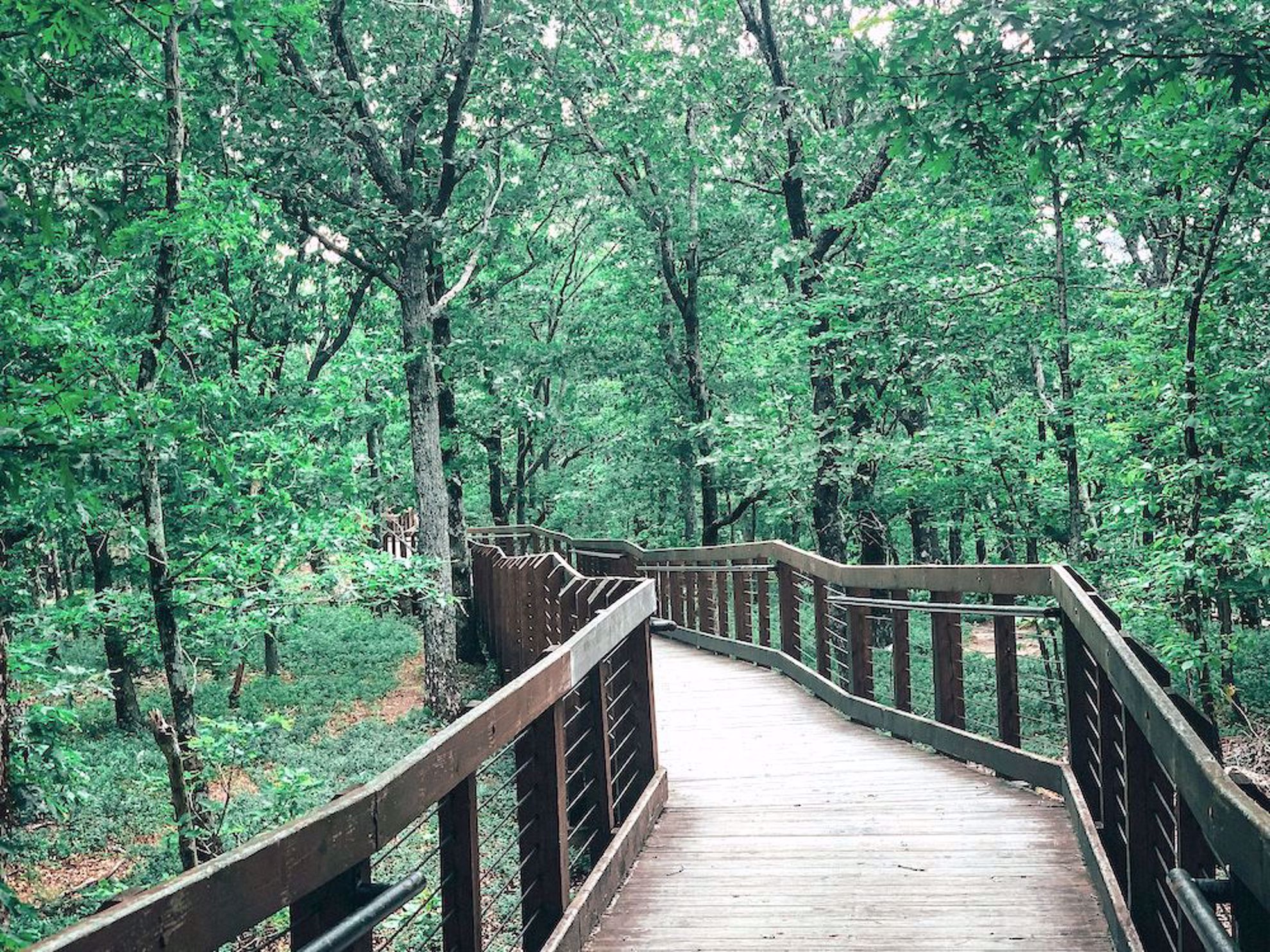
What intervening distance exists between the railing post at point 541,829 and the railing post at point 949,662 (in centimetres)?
334

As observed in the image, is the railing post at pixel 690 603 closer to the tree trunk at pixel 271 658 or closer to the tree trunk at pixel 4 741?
the tree trunk at pixel 271 658

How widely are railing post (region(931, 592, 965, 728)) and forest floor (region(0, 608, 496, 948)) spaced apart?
367 centimetres

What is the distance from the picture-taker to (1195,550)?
1016cm

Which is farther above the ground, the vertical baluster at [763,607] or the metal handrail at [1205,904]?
the metal handrail at [1205,904]

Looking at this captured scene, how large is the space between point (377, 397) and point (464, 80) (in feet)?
14.0

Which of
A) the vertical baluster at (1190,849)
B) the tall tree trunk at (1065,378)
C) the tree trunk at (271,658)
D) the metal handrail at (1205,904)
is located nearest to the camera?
the metal handrail at (1205,904)

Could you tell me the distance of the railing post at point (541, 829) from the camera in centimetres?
→ 370

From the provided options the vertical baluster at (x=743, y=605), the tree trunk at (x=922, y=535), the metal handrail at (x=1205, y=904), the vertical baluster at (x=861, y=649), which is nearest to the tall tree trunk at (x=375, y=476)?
the vertical baluster at (x=743, y=605)

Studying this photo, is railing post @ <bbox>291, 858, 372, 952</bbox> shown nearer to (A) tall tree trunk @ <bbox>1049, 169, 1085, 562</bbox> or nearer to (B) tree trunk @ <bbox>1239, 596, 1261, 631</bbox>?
(A) tall tree trunk @ <bbox>1049, 169, 1085, 562</bbox>

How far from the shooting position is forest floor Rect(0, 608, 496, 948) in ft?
26.8

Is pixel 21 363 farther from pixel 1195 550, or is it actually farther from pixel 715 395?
pixel 715 395

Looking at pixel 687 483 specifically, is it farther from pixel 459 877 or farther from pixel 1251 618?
pixel 459 877

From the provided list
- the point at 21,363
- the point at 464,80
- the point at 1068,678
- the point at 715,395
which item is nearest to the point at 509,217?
the point at 464,80

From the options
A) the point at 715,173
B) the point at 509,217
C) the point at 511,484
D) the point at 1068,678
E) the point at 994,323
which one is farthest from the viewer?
the point at 511,484
